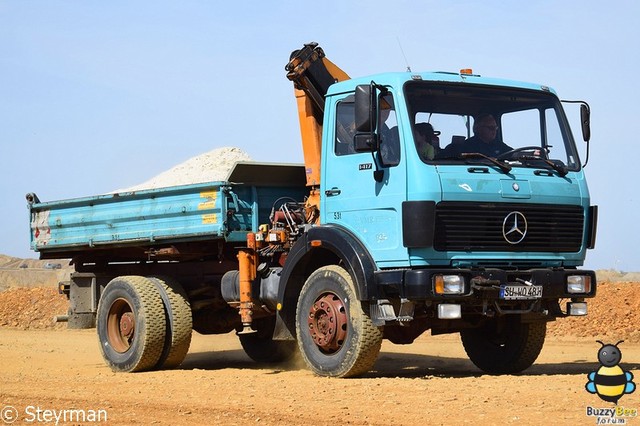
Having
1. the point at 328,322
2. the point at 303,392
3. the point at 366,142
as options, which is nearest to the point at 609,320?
the point at 328,322

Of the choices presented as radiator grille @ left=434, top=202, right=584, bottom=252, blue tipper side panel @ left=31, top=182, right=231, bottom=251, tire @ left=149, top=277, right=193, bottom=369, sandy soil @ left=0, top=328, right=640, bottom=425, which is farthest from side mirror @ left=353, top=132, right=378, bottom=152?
tire @ left=149, top=277, right=193, bottom=369

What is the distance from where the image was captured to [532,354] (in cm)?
1227

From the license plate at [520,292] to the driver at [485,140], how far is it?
4.63 ft

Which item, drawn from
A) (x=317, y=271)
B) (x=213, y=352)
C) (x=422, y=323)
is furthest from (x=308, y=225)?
(x=213, y=352)

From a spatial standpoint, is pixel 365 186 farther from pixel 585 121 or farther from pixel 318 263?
pixel 585 121

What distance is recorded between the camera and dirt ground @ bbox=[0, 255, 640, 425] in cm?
853

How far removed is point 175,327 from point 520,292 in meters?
4.71

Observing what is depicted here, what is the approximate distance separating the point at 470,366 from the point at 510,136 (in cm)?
379

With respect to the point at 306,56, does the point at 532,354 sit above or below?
below

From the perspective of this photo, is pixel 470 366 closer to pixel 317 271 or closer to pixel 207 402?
pixel 317 271

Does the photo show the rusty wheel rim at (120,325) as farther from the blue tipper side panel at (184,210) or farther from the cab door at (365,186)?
the cab door at (365,186)

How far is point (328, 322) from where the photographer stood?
11.2 metres

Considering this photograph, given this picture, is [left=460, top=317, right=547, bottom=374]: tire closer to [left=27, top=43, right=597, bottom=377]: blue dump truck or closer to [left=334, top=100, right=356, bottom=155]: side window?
[left=27, top=43, right=597, bottom=377]: blue dump truck

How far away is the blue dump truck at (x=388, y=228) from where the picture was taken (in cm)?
1060
